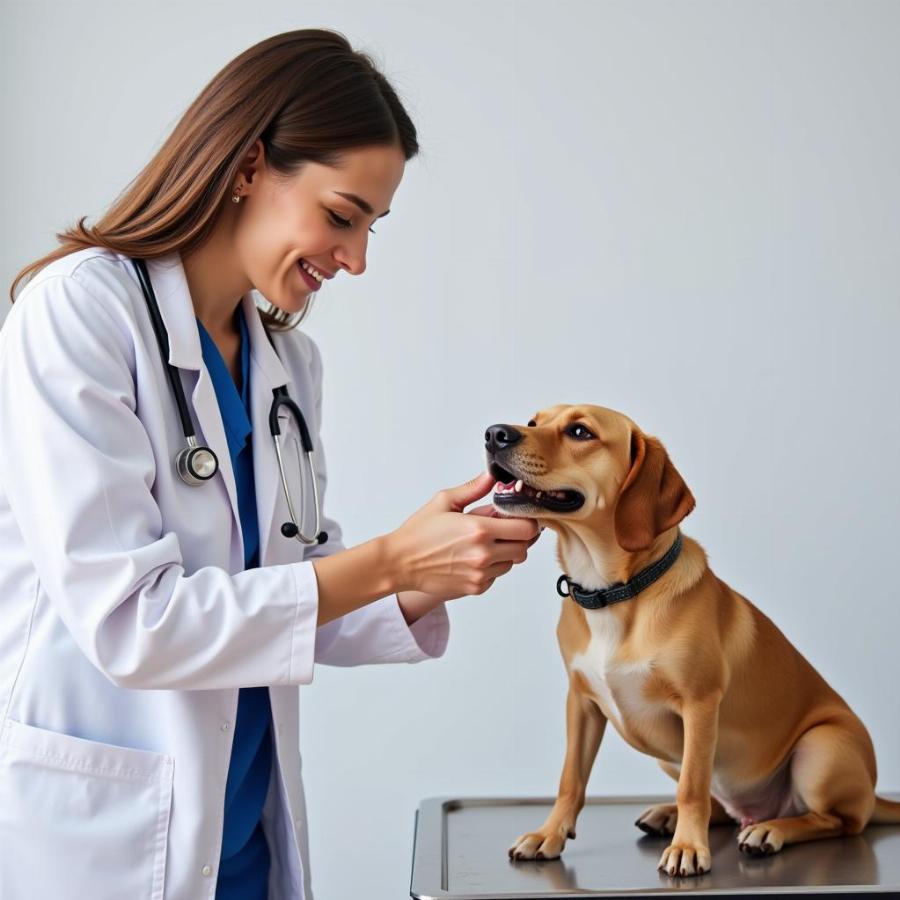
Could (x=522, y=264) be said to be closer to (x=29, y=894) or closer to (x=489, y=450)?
(x=489, y=450)

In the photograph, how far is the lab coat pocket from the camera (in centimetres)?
126

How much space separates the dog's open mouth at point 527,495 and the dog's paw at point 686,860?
0.48 metres

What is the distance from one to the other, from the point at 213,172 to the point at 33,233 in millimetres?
1442

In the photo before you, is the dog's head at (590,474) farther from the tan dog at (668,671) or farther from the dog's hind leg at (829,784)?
the dog's hind leg at (829,784)

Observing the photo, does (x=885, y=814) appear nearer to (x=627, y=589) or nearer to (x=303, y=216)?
(x=627, y=589)

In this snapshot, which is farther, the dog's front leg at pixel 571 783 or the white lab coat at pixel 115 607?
the dog's front leg at pixel 571 783

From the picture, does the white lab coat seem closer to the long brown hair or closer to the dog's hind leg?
the long brown hair

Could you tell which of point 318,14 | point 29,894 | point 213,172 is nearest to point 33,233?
point 318,14

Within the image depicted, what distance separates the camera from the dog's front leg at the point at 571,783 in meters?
1.60

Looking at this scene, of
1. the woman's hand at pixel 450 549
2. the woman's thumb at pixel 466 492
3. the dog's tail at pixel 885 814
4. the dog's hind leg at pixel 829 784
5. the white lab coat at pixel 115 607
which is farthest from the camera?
the dog's tail at pixel 885 814

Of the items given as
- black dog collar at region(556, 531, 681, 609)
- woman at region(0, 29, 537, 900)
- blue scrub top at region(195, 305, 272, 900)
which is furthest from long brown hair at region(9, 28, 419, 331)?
black dog collar at region(556, 531, 681, 609)

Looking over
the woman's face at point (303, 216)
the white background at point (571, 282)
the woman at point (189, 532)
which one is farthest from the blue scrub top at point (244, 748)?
the white background at point (571, 282)

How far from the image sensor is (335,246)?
148 centimetres

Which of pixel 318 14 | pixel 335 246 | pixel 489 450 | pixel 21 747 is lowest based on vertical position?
pixel 21 747
